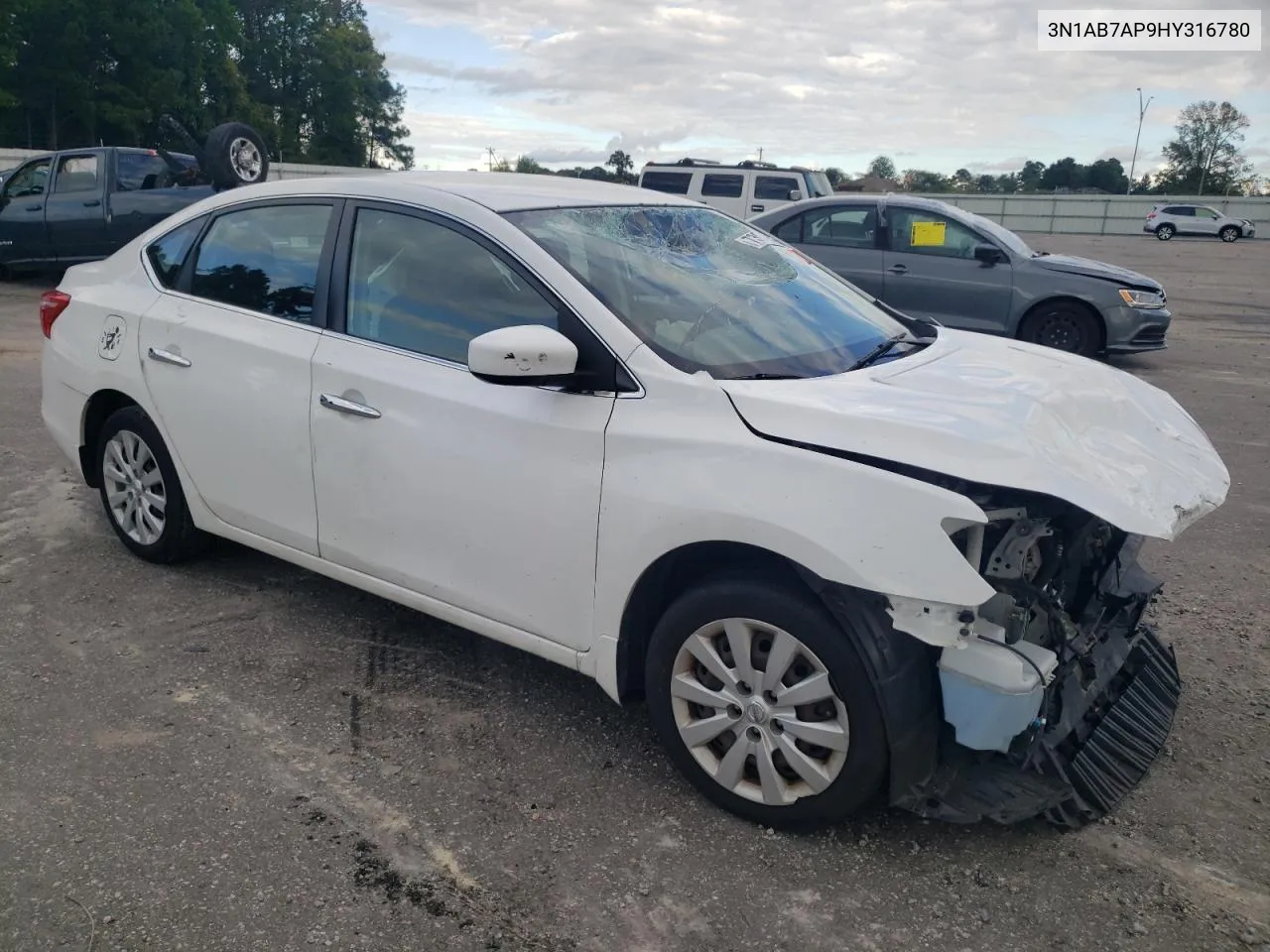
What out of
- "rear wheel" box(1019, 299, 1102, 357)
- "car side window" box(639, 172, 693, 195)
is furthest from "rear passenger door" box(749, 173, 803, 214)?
"rear wheel" box(1019, 299, 1102, 357)

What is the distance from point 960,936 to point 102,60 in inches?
2408

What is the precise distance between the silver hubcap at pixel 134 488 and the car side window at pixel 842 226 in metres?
7.68

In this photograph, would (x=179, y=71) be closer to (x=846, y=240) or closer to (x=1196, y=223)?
(x=1196, y=223)

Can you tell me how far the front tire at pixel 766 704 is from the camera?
8.77 feet

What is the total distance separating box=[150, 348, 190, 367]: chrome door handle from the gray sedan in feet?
24.9

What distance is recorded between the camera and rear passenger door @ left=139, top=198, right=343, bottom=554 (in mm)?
3748

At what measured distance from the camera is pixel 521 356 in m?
2.85

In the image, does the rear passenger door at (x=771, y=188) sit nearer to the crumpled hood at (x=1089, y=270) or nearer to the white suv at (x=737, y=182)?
the white suv at (x=737, y=182)

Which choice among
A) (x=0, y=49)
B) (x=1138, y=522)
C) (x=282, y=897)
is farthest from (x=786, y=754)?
(x=0, y=49)

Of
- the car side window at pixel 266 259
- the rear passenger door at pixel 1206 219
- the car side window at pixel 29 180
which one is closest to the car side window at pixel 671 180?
the car side window at pixel 29 180

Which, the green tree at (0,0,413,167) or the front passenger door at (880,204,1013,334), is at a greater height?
the green tree at (0,0,413,167)

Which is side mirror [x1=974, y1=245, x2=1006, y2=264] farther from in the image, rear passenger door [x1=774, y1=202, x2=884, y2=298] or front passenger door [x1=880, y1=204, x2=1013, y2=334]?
rear passenger door [x1=774, y1=202, x2=884, y2=298]

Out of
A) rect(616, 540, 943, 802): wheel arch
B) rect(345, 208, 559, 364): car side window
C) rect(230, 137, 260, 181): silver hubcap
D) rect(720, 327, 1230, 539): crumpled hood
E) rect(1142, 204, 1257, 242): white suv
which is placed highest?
rect(1142, 204, 1257, 242): white suv

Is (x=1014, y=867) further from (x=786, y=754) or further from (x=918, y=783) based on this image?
(x=786, y=754)
